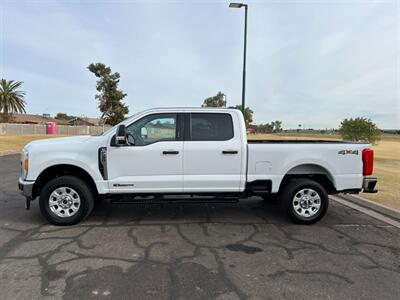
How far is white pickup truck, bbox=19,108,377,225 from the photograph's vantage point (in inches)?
193

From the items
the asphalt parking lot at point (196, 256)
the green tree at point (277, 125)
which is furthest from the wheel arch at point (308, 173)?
the green tree at point (277, 125)

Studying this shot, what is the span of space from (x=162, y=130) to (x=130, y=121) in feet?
1.78

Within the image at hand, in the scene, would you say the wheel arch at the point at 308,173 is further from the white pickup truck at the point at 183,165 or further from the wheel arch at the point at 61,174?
the wheel arch at the point at 61,174

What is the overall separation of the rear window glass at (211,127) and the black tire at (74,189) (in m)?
1.96

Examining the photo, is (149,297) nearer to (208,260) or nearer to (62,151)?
(208,260)

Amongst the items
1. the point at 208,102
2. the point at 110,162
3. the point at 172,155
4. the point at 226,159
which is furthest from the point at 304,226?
the point at 208,102

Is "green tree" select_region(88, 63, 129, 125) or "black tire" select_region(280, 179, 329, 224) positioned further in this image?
"green tree" select_region(88, 63, 129, 125)

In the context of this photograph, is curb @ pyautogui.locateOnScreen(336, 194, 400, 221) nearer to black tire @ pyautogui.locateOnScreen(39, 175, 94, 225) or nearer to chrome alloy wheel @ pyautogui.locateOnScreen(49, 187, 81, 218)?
black tire @ pyautogui.locateOnScreen(39, 175, 94, 225)

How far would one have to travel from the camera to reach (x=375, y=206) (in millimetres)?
6262

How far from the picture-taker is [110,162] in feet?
16.1

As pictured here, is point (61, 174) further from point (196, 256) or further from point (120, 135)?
point (196, 256)

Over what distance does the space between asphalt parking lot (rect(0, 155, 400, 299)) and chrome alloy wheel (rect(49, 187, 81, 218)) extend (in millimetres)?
290

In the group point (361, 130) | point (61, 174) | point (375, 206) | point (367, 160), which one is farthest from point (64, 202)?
point (361, 130)

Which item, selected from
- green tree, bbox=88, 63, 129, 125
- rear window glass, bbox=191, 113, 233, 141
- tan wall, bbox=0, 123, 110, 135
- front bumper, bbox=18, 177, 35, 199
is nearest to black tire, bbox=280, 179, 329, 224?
rear window glass, bbox=191, 113, 233, 141
